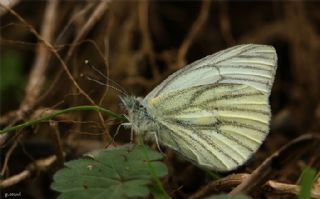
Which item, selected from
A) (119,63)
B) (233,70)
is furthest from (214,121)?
(119,63)

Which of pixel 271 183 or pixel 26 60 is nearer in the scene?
pixel 271 183

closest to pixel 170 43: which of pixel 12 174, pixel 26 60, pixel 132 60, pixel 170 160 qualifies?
pixel 132 60

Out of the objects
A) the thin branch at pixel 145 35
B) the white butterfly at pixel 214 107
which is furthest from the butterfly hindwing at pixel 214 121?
the thin branch at pixel 145 35

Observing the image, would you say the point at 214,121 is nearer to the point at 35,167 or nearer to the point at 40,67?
A: the point at 35,167

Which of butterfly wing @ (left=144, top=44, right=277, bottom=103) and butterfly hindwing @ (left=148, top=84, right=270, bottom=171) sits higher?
butterfly wing @ (left=144, top=44, right=277, bottom=103)

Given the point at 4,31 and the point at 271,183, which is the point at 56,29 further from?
the point at 271,183

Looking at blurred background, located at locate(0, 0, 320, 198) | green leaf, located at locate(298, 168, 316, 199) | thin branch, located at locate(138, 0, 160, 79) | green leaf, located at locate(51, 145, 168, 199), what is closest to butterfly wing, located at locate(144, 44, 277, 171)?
blurred background, located at locate(0, 0, 320, 198)

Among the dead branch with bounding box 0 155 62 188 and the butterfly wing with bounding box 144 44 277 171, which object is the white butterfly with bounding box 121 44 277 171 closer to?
the butterfly wing with bounding box 144 44 277 171

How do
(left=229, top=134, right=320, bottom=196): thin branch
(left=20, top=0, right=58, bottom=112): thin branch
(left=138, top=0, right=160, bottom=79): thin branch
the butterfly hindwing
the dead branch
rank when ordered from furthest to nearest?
(left=138, top=0, right=160, bottom=79): thin branch → (left=20, top=0, right=58, bottom=112): thin branch → the dead branch → the butterfly hindwing → (left=229, top=134, right=320, bottom=196): thin branch

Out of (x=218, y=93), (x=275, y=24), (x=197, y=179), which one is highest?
(x=275, y=24)
